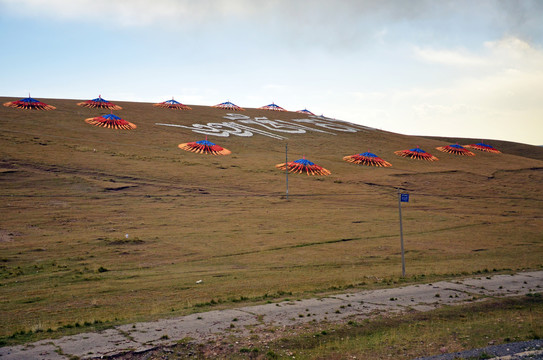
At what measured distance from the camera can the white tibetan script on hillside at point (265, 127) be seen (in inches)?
3027

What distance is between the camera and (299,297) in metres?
18.1

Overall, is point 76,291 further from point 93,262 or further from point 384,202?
point 384,202

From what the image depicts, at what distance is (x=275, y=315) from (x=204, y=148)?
1911 inches

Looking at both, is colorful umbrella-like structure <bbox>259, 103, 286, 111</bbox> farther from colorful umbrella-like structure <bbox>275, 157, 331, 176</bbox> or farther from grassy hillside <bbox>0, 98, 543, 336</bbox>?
colorful umbrella-like structure <bbox>275, 157, 331, 176</bbox>

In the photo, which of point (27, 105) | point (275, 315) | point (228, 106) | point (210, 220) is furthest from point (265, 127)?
point (275, 315)

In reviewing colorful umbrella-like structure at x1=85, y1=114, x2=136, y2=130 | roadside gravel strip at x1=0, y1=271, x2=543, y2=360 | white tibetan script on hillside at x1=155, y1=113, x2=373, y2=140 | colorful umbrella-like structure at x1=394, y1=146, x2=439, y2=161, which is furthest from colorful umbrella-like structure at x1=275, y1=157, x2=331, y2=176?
roadside gravel strip at x1=0, y1=271, x2=543, y2=360

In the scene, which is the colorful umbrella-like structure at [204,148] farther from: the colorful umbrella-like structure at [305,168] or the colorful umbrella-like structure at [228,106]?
the colorful umbrella-like structure at [228,106]

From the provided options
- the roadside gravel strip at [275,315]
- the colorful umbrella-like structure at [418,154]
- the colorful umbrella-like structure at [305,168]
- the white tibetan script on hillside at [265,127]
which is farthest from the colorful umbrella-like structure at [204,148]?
the roadside gravel strip at [275,315]

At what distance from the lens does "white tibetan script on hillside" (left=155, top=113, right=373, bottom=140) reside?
7688 centimetres

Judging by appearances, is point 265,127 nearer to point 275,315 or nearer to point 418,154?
point 418,154

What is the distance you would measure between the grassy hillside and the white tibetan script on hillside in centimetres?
497

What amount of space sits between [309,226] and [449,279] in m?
15.1

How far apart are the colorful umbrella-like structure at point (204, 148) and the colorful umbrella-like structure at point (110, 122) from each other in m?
10.1

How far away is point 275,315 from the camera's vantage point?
15734mm
